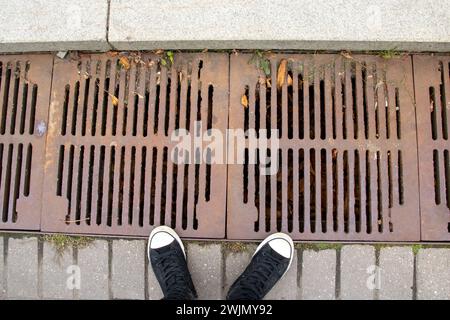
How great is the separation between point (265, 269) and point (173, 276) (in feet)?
1.70

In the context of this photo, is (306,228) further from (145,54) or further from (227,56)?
(145,54)

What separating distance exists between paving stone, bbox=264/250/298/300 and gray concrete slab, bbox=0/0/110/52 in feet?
5.55

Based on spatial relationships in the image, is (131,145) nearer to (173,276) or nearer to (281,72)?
(173,276)

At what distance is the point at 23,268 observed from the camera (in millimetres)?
2781

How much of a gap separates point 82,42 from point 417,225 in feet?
7.13

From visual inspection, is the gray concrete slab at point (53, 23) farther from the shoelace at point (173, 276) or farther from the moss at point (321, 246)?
the moss at point (321, 246)

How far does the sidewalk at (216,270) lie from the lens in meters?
2.69

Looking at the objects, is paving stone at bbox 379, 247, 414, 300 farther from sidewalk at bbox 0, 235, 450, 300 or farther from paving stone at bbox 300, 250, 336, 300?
paving stone at bbox 300, 250, 336, 300

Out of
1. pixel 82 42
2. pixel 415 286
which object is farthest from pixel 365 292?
pixel 82 42

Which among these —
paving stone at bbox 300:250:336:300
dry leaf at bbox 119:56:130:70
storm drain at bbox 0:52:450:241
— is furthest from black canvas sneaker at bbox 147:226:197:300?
dry leaf at bbox 119:56:130:70

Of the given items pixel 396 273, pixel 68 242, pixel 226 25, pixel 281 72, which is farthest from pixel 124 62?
pixel 396 273

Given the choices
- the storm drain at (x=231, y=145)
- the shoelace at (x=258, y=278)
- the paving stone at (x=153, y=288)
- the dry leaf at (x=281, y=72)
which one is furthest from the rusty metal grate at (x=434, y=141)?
the paving stone at (x=153, y=288)

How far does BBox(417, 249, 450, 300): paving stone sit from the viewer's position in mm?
2691

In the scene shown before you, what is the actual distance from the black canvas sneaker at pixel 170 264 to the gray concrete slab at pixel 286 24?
1111 millimetres
